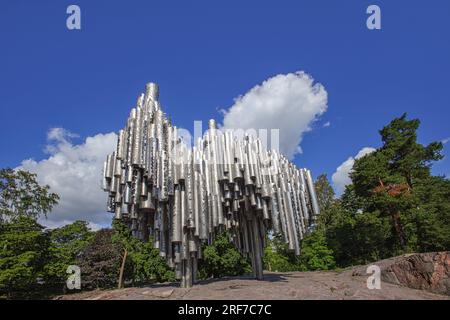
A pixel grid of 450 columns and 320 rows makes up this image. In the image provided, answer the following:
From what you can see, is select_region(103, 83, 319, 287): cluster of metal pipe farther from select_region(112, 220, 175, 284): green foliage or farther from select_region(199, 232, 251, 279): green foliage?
select_region(112, 220, 175, 284): green foliage

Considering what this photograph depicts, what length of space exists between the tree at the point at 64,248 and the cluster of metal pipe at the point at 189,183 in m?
19.0

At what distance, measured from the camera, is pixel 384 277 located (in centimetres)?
1798

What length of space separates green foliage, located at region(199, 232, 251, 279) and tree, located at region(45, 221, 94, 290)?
13384mm

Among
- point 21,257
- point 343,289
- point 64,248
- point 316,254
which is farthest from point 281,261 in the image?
point 343,289

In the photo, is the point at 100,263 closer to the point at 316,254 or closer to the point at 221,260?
the point at 221,260

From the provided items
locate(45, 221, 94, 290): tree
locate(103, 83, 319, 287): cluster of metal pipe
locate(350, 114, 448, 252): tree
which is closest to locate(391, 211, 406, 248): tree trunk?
locate(350, 114, 448, 252): tree

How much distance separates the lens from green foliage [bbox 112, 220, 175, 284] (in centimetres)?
3269

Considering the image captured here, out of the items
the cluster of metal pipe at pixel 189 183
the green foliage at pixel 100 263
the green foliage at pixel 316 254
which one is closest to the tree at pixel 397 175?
the green foliage at pixel 316 254

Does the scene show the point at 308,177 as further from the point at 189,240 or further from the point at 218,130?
the point at 189,240

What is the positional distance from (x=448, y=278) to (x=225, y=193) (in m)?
11.9

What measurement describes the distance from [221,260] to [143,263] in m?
9.58

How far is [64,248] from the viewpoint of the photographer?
107 feet

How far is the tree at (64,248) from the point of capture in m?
29.7
